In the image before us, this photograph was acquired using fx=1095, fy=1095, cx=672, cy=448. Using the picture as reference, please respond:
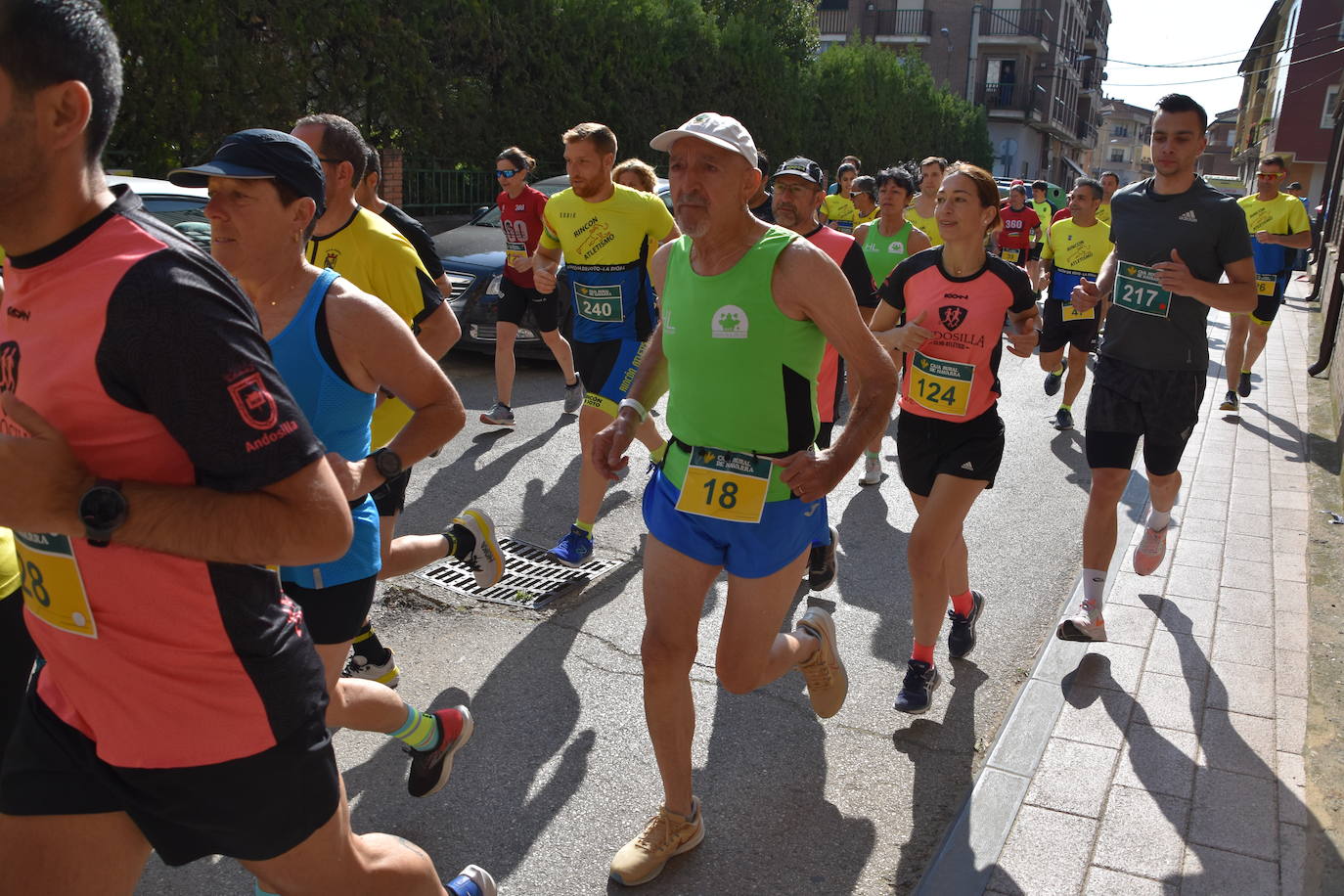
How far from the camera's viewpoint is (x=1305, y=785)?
3.57 meters

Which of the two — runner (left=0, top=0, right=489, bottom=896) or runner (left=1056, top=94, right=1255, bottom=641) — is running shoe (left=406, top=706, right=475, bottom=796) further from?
runner (left=1056, top=94, right=1255, bottom=641)

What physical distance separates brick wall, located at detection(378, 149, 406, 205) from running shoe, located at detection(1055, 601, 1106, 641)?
12001mm

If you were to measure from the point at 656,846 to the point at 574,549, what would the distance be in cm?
254

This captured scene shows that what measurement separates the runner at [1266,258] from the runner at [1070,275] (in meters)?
1.30

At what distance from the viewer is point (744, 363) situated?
9.96ft

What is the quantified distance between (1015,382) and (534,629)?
8133 mm

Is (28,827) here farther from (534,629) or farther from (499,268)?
(499,268)

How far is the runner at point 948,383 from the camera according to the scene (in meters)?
4.07

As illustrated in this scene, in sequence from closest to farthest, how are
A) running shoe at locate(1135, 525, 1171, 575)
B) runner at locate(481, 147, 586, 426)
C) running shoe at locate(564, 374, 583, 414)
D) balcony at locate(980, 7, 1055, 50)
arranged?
running shoe at locate(1135, 525, 1171, 575)
runner at locate(481, 147, 586, 426)
running shoe at locate(564, 374, 583, 414)
balcony at locate(980, 7, 1055, 50)

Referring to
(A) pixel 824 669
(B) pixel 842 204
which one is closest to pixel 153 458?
(A) pixel 824 669

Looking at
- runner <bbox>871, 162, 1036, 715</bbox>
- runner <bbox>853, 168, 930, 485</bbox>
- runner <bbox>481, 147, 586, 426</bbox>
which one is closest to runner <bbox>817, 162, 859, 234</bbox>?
runner <bbox>853, 168, 930, 485</bbox>

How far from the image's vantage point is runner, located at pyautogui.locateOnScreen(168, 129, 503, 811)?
259cm

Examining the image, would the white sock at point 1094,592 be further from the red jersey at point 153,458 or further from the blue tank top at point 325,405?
the red jersey at point 153,458

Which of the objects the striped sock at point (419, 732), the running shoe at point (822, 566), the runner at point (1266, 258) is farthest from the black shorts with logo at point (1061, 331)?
the striped sock at point (419, 732)
